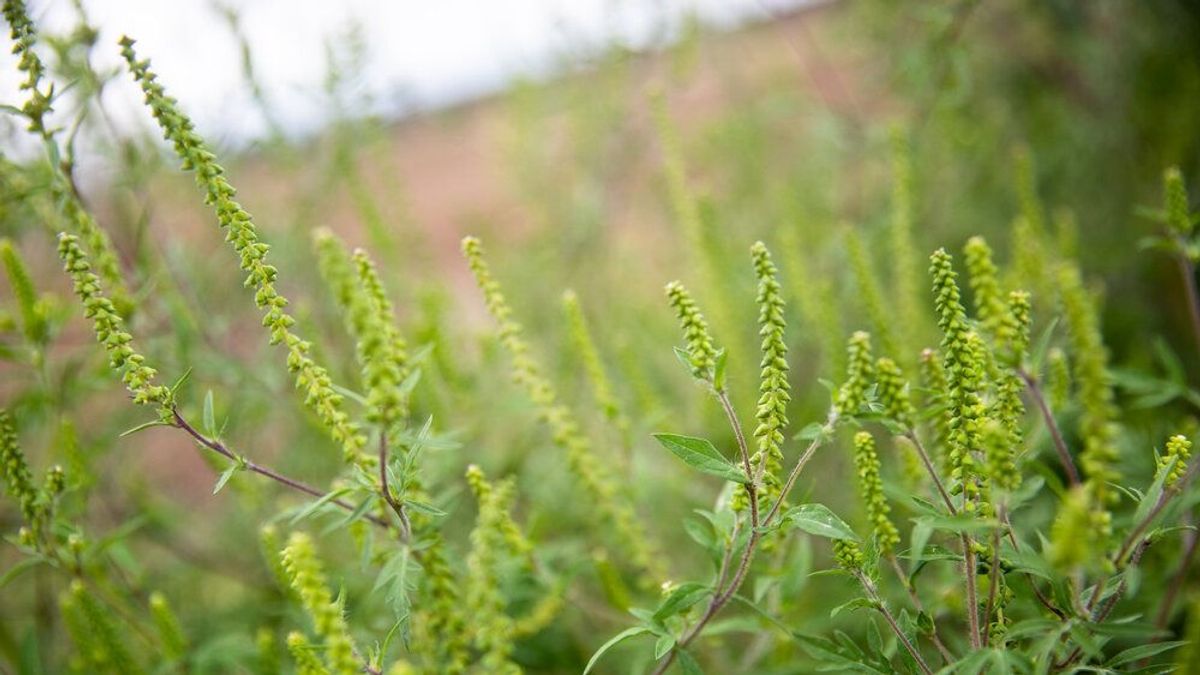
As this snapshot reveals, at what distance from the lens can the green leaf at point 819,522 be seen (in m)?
0.89

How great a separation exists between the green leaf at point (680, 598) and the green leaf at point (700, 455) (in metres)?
0.14

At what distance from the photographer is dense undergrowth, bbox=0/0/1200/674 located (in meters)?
0.89

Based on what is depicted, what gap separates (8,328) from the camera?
165 cm

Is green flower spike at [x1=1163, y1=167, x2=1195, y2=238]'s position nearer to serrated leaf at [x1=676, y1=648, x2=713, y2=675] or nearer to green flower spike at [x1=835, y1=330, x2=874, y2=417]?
green flower spike at [x1=835, y1=330, x2=874, y2=417]

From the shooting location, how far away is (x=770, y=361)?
86cm

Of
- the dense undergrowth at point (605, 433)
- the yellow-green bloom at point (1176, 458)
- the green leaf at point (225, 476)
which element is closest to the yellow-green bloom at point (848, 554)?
the dense undergrowth at point (605, 433)

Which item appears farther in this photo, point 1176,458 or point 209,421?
point 209,421

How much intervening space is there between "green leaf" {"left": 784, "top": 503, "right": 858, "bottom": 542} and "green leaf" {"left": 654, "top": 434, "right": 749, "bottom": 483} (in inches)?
3.0

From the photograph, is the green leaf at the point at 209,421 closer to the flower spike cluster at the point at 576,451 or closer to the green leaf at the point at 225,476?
the green leaf at the point at 225,476

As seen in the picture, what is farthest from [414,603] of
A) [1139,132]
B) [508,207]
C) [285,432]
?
[508,207]

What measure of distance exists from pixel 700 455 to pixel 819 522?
0.15 metres

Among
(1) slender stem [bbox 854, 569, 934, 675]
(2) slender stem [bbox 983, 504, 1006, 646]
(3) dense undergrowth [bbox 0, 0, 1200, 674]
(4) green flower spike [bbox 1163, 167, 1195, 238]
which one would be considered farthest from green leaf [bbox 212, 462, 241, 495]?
(4) green flower spike [bbox 1163, 167, 1195, 238]

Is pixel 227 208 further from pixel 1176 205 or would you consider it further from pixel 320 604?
pixel 1176 205

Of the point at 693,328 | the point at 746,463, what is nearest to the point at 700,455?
the point at 746,463
